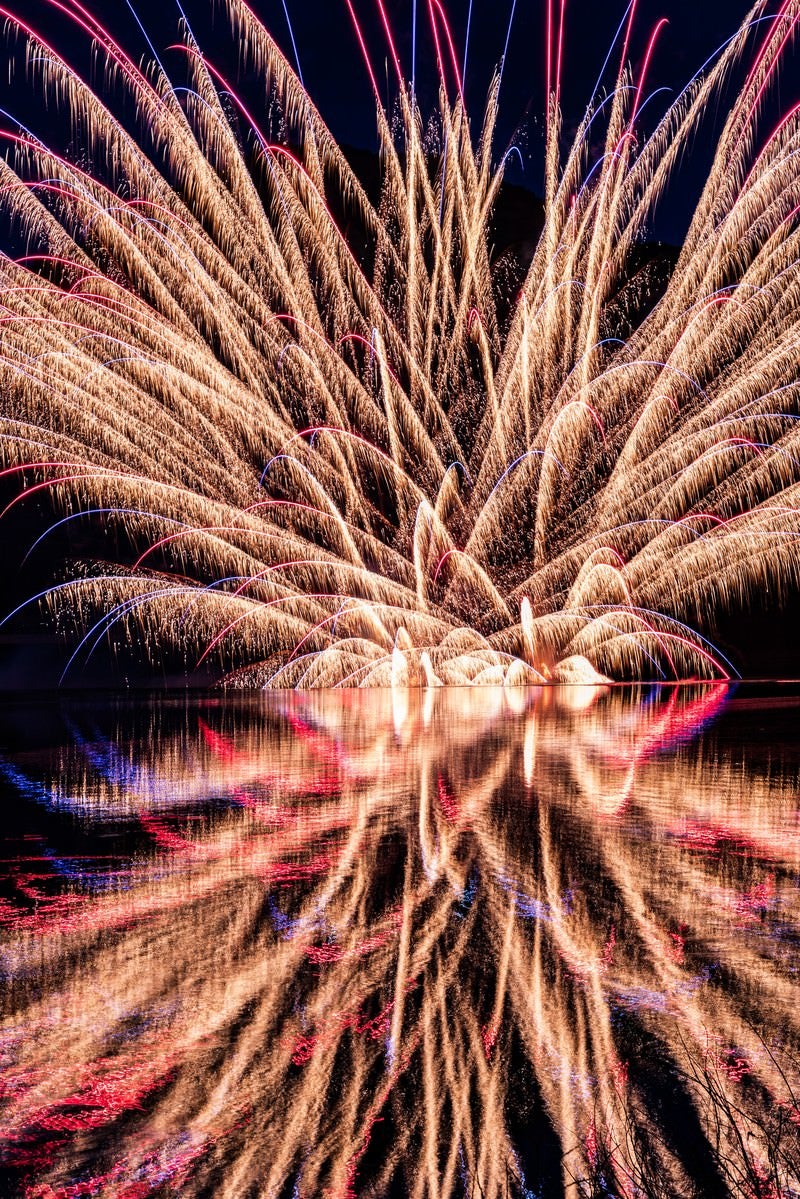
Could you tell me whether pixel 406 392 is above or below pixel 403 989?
above

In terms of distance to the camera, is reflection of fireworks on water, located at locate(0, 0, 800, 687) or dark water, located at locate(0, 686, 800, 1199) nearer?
dark water, located at locate(0, 686, 800, 1199)

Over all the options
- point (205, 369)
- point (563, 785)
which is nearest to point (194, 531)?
point (205, 369)

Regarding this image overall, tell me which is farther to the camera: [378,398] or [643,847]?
[378,398]

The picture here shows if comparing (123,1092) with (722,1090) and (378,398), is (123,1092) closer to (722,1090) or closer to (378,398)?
(722,1090)

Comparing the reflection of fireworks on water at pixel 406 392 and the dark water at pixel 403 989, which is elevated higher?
the reflection of fireworks on water at pixel 406 392

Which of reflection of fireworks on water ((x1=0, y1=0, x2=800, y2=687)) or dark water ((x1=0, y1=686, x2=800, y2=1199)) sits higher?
reflection of fireworks on water ((x1=0, y1=0, x2=800, y2=687))

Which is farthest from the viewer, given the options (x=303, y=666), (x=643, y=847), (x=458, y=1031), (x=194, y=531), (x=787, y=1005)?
(x=303, y=666)

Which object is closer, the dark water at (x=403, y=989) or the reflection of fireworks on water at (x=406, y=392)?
the dark water at (x=403, y=989)

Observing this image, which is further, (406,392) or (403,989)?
(406,392)
